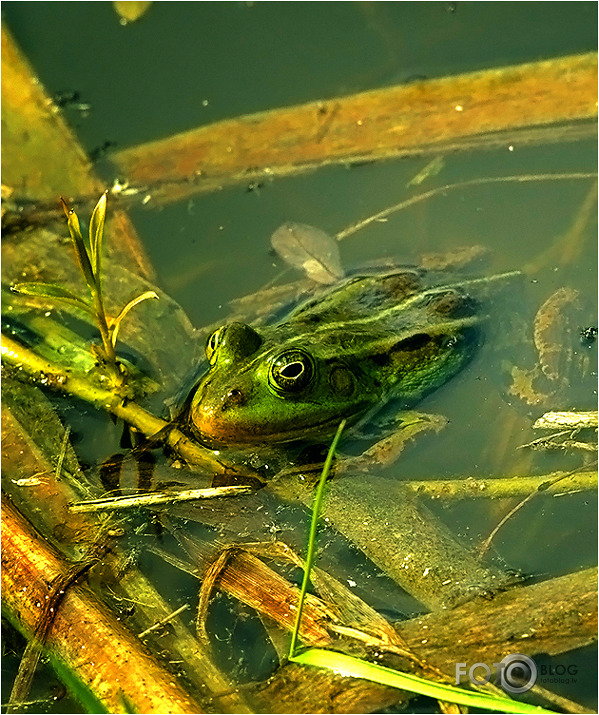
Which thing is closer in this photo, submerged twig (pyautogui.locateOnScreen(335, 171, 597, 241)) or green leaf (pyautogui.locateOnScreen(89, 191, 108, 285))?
green leaf (pyautogui.locateOnScreen(89, 191, 108, 285))

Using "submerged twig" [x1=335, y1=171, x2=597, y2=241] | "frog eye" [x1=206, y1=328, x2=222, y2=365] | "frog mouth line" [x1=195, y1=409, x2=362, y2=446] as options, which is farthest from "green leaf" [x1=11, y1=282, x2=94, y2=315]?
"submerged twig" [x1=335, y1=171, x2=597, y2=241]

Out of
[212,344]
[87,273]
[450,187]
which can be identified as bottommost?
[450,187]

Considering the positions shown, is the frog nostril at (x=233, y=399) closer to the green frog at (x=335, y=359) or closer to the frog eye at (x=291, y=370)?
the green frog at (x=335, y=359)

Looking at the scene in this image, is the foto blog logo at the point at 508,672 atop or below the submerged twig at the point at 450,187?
below

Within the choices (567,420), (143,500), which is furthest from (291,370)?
(567,420)

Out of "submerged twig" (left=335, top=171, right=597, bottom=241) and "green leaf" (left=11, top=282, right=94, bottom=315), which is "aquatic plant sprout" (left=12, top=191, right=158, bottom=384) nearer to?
"green leaf" (left=11, top=282, right=94, bottom=315)

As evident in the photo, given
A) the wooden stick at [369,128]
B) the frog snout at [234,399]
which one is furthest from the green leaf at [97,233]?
the wooden stick at [369,128]

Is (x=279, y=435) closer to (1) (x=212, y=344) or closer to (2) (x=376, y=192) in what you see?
(1) (x=212, y=344)
